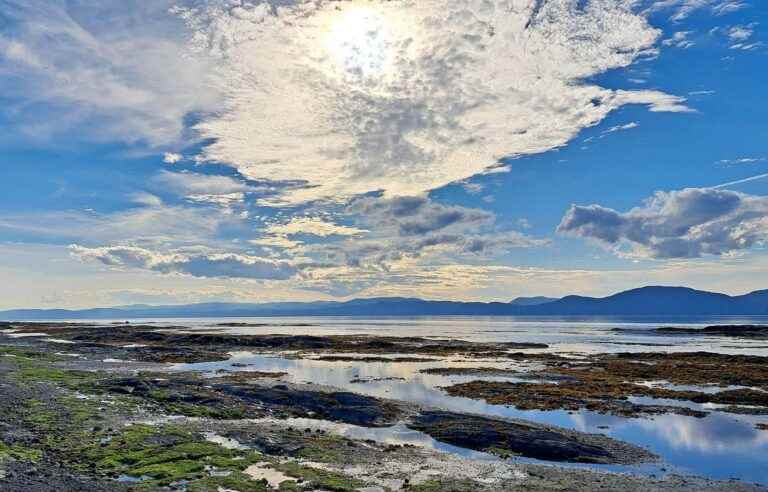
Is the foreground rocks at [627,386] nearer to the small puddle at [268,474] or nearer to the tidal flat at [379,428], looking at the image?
the tidal flat at [379,428]

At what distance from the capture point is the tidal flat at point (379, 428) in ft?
75.6

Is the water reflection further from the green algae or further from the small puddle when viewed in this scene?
the small puddle

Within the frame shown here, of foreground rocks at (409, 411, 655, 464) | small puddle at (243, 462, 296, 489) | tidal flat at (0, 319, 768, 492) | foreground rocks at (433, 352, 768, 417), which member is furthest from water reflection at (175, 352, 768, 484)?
small puddle at (243, 462, 296, 489)

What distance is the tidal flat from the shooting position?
907 inches

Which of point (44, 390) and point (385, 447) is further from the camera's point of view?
point (44, 390)

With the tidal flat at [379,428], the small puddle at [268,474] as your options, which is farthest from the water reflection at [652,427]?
the small puddle at [268,474]

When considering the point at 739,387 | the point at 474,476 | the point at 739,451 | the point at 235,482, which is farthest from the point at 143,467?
the point at 739,387

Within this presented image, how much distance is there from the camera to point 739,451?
95.6 feet

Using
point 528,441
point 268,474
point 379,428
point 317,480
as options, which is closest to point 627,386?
point 528,441

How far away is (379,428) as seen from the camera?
34.5 metres

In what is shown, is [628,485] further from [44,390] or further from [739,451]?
[44,390]

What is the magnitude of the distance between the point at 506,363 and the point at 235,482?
201 feet

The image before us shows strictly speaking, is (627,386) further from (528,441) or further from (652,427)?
(528,441)

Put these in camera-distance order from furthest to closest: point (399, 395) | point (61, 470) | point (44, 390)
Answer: point (399, 395) → point (44, 390) → point (61, 470)
